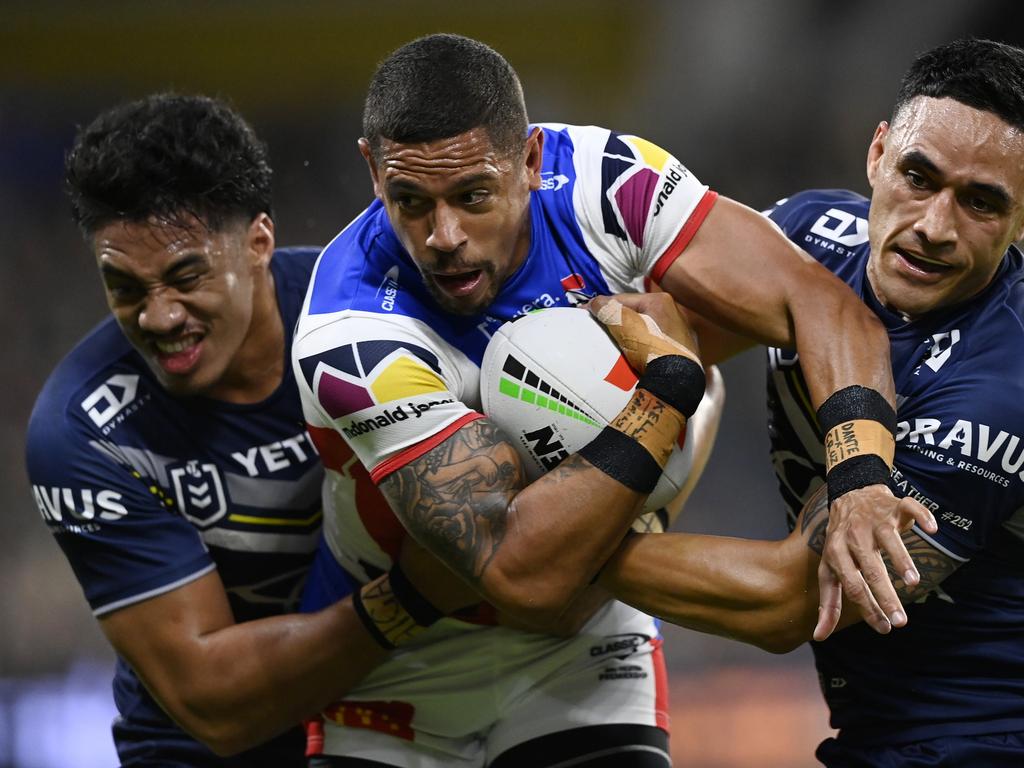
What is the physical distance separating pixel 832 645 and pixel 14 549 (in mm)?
4711

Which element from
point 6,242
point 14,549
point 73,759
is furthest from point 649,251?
point 6,242

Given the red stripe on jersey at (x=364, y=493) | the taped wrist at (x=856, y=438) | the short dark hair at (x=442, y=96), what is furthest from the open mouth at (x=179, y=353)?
the taped wrist at (x=856, y=438)

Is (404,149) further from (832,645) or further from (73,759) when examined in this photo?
(73,759)

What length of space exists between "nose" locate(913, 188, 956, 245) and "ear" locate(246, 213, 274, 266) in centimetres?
154

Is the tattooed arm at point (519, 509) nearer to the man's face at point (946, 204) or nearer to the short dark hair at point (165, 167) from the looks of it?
the man's face at point (946, 204)

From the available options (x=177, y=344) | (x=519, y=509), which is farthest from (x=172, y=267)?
(x=519, y=509)

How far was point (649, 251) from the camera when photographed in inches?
109

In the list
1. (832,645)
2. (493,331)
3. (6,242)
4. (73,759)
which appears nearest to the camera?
(493,331)

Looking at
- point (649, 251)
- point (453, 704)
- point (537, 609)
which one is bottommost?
point (453, 704)

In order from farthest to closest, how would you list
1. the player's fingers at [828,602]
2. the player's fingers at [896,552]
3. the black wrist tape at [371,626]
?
1. the black wrist tape at [371,626]
2. the player's fingers at [828,602]
3. the player's fingers at [896,552]

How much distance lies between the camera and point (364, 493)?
3004 millimetres

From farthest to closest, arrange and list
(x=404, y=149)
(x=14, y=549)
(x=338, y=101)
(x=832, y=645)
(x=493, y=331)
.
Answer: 1. (x=338, y=101)
2. (x=14, y=549)
3. (x=832, y=645)
4. (x=493, y=331)
5. (x=404, y=149)

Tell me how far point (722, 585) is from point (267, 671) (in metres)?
1.09

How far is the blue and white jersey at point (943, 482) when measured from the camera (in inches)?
103
